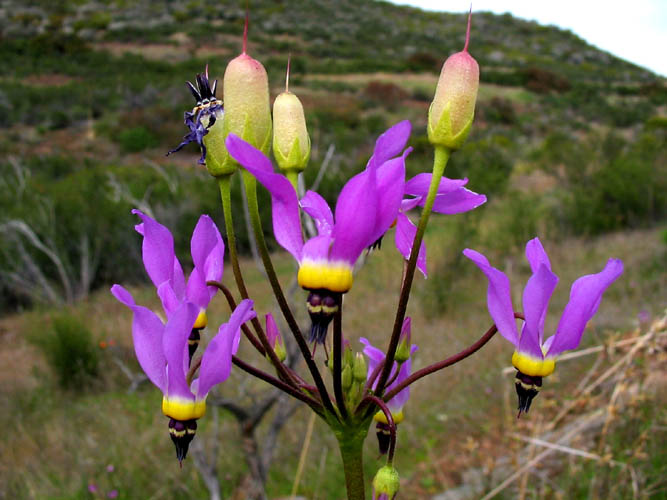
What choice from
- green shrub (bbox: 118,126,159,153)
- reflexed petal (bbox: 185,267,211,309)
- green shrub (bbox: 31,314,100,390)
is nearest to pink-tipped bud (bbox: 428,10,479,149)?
reflexed petal (bbox: 185,267,211,309)

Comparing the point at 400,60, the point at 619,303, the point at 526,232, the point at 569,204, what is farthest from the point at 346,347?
the point at 400,60

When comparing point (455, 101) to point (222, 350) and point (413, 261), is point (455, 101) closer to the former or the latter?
point (413, 261)

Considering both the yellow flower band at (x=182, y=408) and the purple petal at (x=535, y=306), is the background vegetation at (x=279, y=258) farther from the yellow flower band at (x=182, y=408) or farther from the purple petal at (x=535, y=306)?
the yellow flower band at (x=182, y=408)

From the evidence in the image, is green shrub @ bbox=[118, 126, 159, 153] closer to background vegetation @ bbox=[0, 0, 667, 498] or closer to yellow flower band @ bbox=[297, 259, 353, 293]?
background vegetation @ bbox=[0, 0, 667, 498]

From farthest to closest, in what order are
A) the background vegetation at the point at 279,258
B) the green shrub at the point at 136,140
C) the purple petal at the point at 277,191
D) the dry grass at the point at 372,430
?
the green shrub at the point at 136,140
the background vegetation at the point at 279,258
the dry grass at the point at 372,430
the purple petal at the point at 277,191

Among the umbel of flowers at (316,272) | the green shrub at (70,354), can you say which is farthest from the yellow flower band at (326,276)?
the green shrub at (70,354)

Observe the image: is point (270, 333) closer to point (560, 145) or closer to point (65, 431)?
point (65, 431)

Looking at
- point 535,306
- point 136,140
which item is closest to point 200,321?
point 535,306
